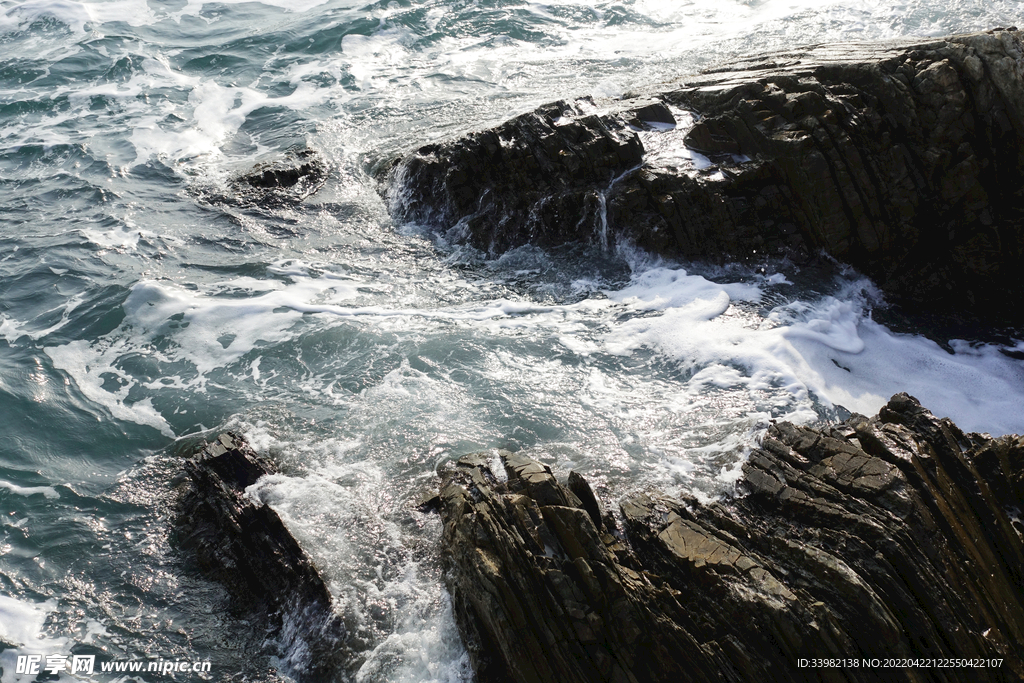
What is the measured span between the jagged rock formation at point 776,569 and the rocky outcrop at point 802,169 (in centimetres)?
449

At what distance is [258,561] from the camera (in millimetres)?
7262

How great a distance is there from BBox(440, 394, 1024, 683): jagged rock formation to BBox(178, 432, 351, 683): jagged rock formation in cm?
133

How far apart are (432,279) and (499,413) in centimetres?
391

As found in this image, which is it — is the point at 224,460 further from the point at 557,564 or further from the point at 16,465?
the point at 557,564

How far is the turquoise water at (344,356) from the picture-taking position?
7266 millimetres

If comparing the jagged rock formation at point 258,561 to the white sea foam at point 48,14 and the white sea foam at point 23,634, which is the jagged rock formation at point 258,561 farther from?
the white sea foam at point 48,14

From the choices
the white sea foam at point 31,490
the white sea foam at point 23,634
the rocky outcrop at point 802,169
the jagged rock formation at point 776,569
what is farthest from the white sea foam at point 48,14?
the jagged rock formation at point 776,569

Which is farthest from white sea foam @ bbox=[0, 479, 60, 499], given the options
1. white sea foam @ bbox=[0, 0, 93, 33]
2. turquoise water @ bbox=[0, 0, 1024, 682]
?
white sea foam @ bbox=[0, 0, 93, 33]

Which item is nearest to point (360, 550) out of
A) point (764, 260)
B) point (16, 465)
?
point (16, 465)

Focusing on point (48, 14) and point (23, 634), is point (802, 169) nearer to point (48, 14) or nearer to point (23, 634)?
point (23, 634)

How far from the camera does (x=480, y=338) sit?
35.4 ft

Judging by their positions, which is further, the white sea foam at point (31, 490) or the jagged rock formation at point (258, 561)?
the white sea foam at point (31, 490)

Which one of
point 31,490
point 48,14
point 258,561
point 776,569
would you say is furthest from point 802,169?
point 48,14

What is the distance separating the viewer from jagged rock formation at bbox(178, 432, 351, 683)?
655 centimetres
